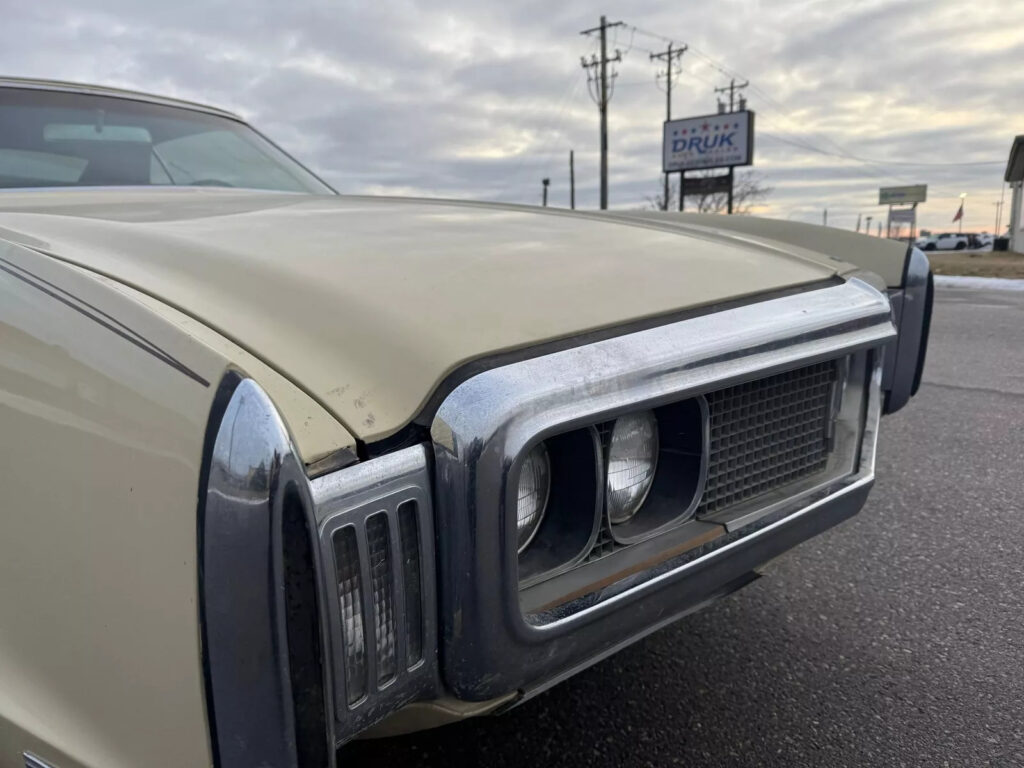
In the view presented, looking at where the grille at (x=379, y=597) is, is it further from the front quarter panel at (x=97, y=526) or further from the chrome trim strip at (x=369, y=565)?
the front quarter panel at (x=97, y=526)

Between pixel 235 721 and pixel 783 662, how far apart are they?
5.69 ft

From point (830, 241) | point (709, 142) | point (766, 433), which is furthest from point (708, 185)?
point (766, 433)

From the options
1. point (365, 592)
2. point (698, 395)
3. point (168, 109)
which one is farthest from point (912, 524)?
point (168, 109)

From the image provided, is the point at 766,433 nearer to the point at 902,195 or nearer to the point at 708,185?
the point at 708,185

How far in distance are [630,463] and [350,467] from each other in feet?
2.14

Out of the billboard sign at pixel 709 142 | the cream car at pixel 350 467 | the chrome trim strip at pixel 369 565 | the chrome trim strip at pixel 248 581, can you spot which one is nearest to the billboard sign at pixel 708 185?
the billboard sign at pixel 709 142

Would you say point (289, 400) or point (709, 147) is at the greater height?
point (289, 400)

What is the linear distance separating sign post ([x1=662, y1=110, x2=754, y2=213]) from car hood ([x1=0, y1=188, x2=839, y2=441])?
27247 mm

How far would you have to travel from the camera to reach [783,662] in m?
2.24

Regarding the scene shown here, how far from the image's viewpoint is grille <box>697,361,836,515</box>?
1.64 m

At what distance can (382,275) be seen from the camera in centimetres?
139

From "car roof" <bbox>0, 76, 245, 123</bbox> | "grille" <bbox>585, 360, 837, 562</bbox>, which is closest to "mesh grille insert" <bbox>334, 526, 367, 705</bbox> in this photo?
"grille" <bbox>585, 360, 837, 562</bbox>

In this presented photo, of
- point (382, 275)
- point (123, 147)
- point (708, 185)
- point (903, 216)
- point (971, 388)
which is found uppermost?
point (123, 147)

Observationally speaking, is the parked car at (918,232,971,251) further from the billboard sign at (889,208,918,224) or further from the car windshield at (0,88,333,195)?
the car windshield at (0,88,333,195)
